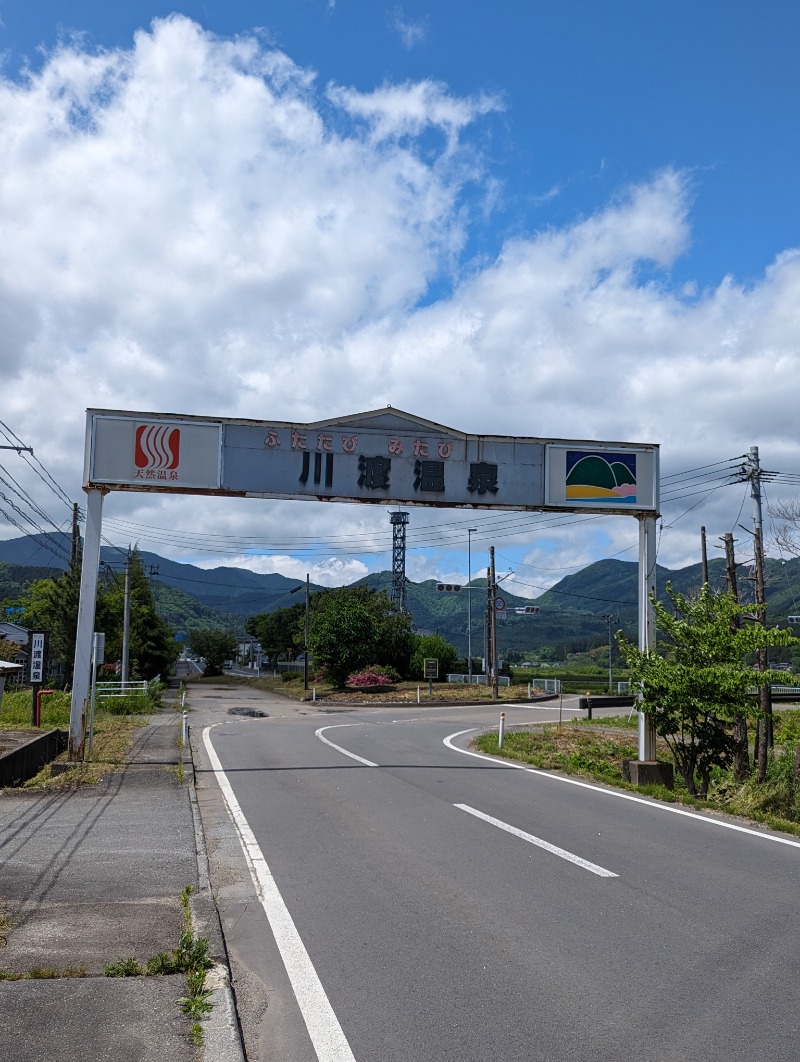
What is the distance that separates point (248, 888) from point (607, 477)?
11952mm

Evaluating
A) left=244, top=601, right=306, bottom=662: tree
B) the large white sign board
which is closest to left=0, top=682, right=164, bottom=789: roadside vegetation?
the large white sign board

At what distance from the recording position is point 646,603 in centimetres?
1677

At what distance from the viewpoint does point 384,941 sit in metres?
6.18

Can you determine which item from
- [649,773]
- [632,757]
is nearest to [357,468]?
[649,773]

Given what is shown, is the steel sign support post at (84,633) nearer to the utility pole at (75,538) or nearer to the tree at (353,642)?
the utility pole at (75,538)

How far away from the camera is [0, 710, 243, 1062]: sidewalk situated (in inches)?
173

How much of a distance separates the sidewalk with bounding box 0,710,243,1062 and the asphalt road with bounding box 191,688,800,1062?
0.34 m

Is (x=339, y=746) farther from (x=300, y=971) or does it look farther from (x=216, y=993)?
(x=216, y=993)

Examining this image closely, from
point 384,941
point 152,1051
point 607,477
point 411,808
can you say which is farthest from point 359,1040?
point 607,477

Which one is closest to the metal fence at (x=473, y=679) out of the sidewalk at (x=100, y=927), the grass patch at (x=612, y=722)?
the grass patch at (x=612, y=722)

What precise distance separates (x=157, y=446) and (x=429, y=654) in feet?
160

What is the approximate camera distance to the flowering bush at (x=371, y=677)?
185 ft

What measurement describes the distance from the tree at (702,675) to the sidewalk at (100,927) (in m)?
7.90

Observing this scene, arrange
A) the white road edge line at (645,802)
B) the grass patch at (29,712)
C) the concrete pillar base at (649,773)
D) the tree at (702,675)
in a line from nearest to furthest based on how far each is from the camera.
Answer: the white road edge line at (645,802), the tree at (702,675), the concrete pillar base at (649,773), the grass patch at (29,712)
